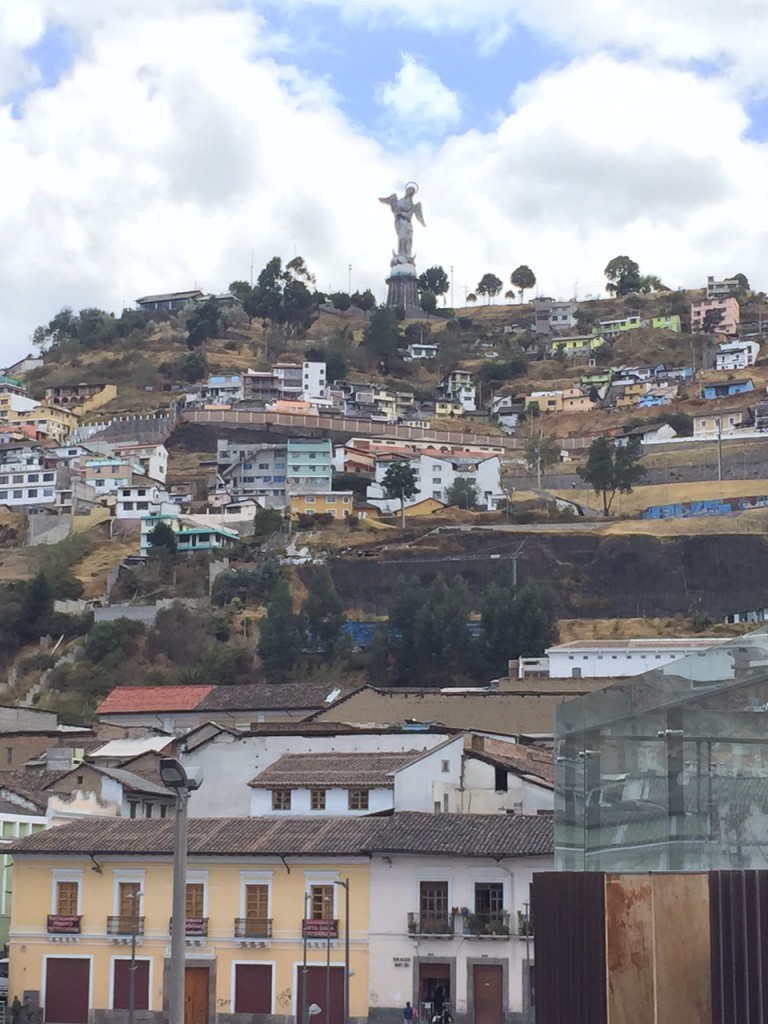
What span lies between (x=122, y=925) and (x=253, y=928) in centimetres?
325

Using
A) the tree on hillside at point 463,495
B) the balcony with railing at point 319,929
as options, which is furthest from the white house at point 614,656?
the tree on hillside at point 463,495

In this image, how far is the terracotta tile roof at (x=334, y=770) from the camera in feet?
156

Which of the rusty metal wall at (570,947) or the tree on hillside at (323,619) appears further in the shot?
the tree on hillside at (323,619)

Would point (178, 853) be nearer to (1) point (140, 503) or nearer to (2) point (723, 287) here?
(1) point (140, 503)

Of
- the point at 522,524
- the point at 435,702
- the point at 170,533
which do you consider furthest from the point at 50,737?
the point at 522,524

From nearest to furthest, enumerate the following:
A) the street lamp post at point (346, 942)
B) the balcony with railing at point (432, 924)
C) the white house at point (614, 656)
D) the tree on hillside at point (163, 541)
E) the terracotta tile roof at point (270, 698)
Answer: the street lamp post at point (346, 942) < the balcony with railing at point (432, 924) < the terracotta tile roof at point (270, 698) < the white house at point (614, 656) < the tree on hillside at point (163, 541)

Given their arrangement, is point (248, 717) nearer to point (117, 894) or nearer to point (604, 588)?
point (117, 894)

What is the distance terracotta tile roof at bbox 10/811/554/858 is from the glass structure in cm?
1945

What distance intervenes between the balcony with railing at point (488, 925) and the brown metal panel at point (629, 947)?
855 inches

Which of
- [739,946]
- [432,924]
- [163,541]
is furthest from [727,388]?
[739,946]

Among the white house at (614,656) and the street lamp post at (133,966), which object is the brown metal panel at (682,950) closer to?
the street lamp post at (133,966)

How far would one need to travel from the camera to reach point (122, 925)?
4400 cm

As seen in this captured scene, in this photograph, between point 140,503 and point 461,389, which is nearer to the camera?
point 140,503

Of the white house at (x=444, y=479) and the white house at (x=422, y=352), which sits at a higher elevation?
the white house at (x=422, y=352)
